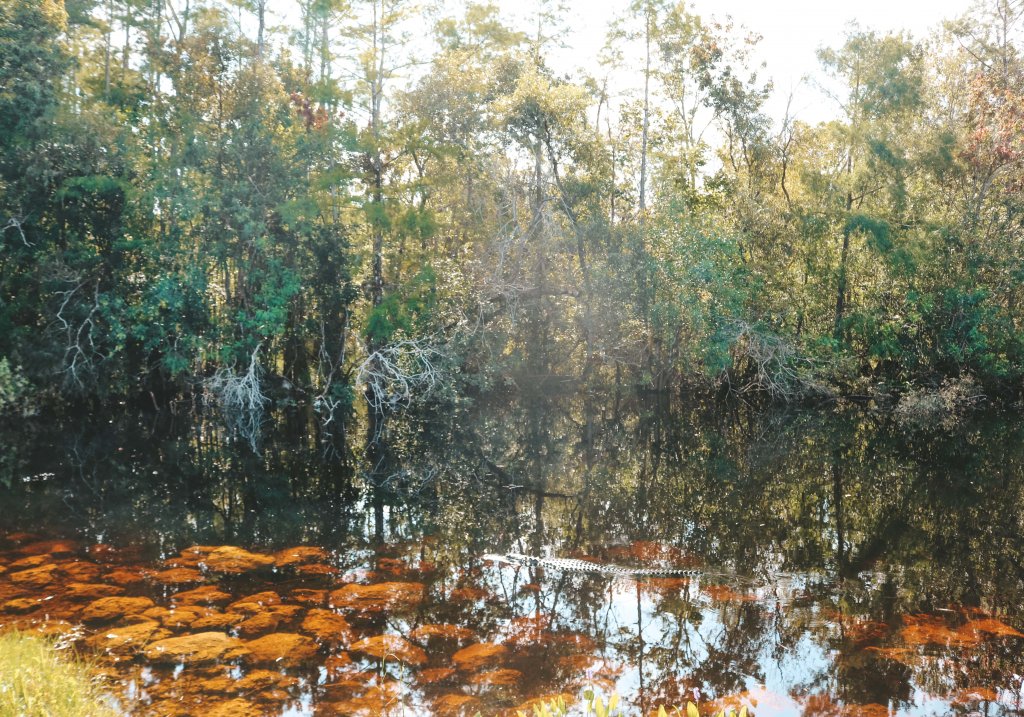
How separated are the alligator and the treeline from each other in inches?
343

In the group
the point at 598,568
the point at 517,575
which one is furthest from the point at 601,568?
the point at 517,575

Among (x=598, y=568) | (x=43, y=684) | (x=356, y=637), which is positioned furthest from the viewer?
(x=598, y=568)

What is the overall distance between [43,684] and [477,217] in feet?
59.0

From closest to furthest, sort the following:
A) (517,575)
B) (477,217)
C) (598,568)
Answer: (517,575) < (598,568) < (477,217)

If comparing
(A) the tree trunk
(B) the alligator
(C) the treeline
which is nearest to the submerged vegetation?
(B) the alligator

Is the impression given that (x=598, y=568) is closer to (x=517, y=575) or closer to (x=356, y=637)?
(x=517, y=575)

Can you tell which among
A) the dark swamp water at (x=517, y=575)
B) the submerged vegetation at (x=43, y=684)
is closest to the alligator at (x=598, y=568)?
the dark swamp water at (x=517, y=575)

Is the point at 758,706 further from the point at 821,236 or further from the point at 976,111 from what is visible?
the point at 976,111

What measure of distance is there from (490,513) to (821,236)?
15871 mm

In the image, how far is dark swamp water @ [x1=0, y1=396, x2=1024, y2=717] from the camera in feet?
21.1

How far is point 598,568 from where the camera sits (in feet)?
29.7

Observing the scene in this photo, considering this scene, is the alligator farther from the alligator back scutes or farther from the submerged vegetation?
the submerged vegetation

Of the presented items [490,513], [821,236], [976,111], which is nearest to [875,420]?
[821,236]

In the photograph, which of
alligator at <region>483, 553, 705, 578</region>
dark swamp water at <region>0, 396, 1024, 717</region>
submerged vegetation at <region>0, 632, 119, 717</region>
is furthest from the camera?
alligator at <region>483, 553, 705, 578</region>
